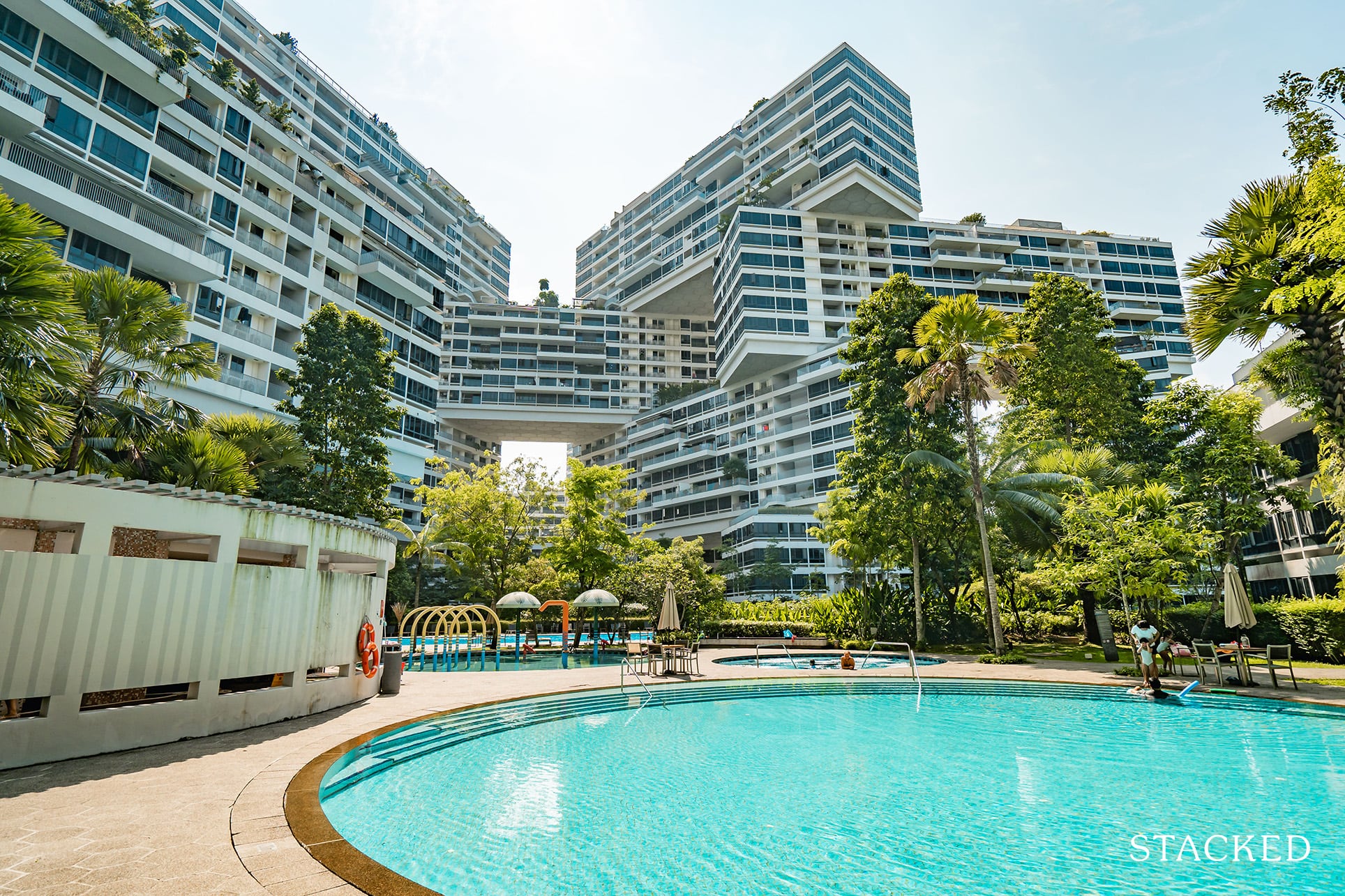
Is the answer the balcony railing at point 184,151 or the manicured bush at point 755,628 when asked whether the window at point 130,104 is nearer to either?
the balcony railing at point 184,151

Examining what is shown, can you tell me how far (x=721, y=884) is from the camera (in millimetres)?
5746

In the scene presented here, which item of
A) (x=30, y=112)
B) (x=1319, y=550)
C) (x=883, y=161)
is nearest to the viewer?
(x=30, y=112)

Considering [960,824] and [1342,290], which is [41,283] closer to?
[960,824]

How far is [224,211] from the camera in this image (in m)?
37.2

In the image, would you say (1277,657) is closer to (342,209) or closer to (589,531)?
(589,531)

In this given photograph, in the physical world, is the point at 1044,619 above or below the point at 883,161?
below

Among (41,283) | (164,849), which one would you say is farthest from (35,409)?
(164,849)

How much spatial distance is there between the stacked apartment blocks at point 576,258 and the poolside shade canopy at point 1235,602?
30.9 m

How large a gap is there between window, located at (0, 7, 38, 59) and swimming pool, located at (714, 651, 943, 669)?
3806cm

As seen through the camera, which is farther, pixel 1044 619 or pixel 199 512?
pixel 1044 619

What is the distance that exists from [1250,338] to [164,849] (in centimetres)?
2009

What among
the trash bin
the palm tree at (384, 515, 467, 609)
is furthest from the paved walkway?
the palm tree at (384, 515, 467, 609)

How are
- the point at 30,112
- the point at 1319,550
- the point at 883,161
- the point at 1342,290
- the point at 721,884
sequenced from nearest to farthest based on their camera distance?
the point at 721,884 < the point at 1342,290 < the point at 30,112 < the point at 1319,550 < the point at 883,161

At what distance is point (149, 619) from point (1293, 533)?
44.1 meters
